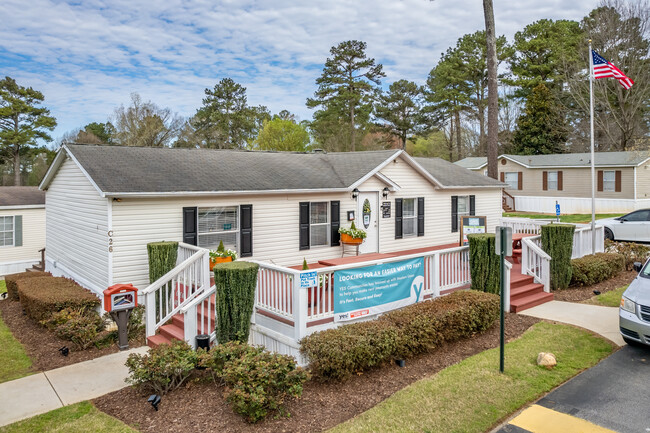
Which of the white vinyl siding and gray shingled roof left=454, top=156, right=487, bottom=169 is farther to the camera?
gray shingled roof left=454, top=156, right=487, bottom=169

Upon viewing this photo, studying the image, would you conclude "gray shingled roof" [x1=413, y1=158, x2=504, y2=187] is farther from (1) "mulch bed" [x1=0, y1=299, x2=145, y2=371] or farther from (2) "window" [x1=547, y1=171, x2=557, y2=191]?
(2) "window" [x1=547, y1=171, x2=557, y2=191]

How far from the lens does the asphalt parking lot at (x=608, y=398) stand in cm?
A: 512

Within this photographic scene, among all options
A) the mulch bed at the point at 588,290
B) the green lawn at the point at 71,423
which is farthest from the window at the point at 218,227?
the mulch bed at the point at 588,290

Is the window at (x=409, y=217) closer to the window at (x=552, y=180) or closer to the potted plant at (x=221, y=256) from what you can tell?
the potted plant at (x=221, y=256)

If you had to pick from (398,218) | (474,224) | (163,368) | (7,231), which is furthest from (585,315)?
(7,231)

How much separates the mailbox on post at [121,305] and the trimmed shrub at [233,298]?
2.16 meters

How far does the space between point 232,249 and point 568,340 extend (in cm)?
764

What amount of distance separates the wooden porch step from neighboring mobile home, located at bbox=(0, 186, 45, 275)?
67.5 feet

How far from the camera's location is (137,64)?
33281 mm

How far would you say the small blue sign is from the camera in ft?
22.3

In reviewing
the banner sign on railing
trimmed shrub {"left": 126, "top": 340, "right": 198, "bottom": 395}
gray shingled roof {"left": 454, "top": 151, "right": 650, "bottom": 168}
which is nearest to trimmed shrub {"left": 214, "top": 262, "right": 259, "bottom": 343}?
trimmed shrub {"left": 126, "top": 340, "right": 198, "bottom": 395}

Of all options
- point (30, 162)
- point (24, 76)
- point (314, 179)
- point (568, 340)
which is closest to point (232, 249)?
point (314, 179)

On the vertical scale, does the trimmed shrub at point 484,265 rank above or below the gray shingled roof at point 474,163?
below

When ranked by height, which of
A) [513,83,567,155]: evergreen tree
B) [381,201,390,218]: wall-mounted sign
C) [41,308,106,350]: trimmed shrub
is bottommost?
[41,308,106,350]: trimmed shrub
